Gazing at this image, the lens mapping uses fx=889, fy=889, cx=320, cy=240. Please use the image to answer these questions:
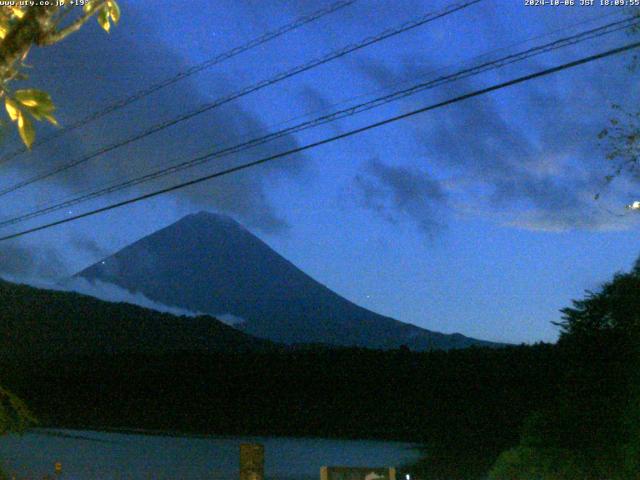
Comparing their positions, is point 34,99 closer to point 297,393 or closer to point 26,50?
point 26,50

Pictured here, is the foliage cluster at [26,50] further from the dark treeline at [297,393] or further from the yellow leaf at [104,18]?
the dark treeline at [297,393]

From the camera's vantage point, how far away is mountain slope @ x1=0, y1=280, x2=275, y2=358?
8156cm

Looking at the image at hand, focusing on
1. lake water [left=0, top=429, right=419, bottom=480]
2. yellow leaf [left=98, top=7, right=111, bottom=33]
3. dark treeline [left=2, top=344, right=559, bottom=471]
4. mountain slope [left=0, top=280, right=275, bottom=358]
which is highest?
mountain slope [left=0, top=280, right=275, bottom=358]

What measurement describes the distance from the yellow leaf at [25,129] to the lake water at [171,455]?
20083 millimetres

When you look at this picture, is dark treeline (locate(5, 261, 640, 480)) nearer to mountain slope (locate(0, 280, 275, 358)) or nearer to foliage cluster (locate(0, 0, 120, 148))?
mountain slope (locate(0, 280, 275, 358))

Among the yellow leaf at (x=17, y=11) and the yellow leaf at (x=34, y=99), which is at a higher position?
the yellow leaf at (x=17, y=11)

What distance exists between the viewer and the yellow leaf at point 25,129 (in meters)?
4.02

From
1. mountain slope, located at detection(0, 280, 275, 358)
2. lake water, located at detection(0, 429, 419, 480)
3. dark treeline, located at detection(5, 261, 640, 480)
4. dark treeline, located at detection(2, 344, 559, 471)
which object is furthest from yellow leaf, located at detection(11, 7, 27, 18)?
mountain slope, located at detection(0, 280, 275, 358)

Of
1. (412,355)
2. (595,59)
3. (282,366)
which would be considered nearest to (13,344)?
(282,366)

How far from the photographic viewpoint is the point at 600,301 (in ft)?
57.0

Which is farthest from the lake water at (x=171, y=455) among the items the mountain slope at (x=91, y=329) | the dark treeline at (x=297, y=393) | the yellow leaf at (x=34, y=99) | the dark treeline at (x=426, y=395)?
the mountain slope at (x=91, y=329)

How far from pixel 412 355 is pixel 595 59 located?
5477 cm

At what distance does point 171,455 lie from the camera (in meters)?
36.7

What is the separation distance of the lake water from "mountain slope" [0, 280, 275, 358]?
3210cm
